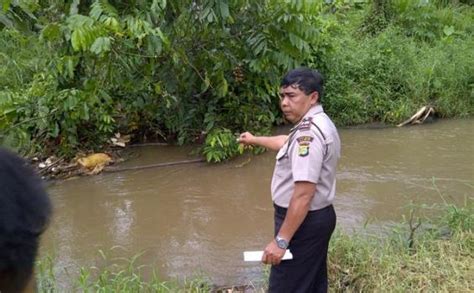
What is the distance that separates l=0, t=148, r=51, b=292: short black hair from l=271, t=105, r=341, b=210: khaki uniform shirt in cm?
176

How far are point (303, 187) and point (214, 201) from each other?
335cm

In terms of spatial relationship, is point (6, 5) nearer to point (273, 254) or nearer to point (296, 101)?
point (296, 101)

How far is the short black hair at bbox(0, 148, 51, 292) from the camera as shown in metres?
0.88

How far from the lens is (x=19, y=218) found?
2.92ft

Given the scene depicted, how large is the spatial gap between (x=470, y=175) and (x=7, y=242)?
20.2 feet

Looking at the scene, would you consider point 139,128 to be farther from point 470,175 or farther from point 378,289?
point 378,289

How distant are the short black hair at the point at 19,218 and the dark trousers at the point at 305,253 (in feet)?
6.27

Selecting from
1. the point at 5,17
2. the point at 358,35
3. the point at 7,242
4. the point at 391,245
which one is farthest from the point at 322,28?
the point at 7,242

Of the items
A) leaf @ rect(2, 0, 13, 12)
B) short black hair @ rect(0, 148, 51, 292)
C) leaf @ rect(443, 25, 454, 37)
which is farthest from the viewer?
leaf @ rect(443, 25, 454, 37)

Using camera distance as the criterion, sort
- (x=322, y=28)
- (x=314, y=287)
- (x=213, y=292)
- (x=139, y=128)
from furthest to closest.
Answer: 1. (x=322, y=28)
2. (x=139, y=128)
3. (x=213, y=292)
4. (x=314, y=287)

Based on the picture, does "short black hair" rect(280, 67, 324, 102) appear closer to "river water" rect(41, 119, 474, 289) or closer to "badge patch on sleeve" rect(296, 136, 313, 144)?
"badge patch on sleeve" rect(296, 136, 313, 144)

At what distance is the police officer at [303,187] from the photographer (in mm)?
2615

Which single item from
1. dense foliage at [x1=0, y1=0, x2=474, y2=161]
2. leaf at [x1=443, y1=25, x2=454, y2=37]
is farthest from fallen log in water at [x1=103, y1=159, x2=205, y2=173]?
leaf at [x1=443, y1=25, x2=454, y2=37]

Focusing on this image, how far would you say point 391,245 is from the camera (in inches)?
153
